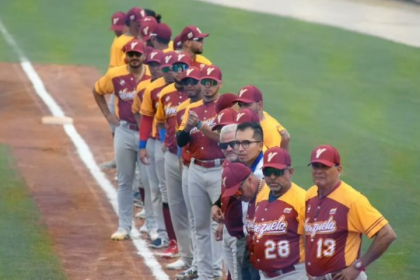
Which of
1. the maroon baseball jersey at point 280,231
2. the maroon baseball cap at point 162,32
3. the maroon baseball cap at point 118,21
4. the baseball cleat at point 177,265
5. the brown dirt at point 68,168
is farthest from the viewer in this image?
the maroon baseball cap at point 118,21

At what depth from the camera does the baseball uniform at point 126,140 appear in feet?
37.7

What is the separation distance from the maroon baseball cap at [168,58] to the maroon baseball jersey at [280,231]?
3611 millimetres

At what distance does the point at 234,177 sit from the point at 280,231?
1.59 feet

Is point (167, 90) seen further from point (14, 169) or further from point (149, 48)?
point (14, 169)

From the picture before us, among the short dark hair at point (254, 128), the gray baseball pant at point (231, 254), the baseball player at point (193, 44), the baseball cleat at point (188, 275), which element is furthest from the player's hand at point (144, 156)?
the short dark hair at point (254, 128)

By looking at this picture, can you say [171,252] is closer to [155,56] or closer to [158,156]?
[158,156]

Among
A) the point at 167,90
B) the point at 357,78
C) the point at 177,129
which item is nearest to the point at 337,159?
the point at 177,129

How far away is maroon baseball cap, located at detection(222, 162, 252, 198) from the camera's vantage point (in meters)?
Result: 7.16

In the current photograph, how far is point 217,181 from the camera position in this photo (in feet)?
30.8

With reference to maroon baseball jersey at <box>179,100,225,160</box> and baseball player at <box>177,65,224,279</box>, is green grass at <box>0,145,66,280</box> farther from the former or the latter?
maroon baseball jersey at <box>179,100,225,160</box>

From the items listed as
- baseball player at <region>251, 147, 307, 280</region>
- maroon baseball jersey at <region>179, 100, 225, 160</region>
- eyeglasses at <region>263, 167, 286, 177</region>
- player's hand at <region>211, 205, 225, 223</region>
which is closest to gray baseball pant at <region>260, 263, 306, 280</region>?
baseball player at <region>251, 147, 307, 280</region>

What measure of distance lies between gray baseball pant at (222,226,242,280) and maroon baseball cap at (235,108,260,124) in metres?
0.88

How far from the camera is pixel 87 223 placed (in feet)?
39.7

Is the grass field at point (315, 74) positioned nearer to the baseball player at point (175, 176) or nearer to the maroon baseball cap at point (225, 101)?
the baseball player at point (175, 176)
